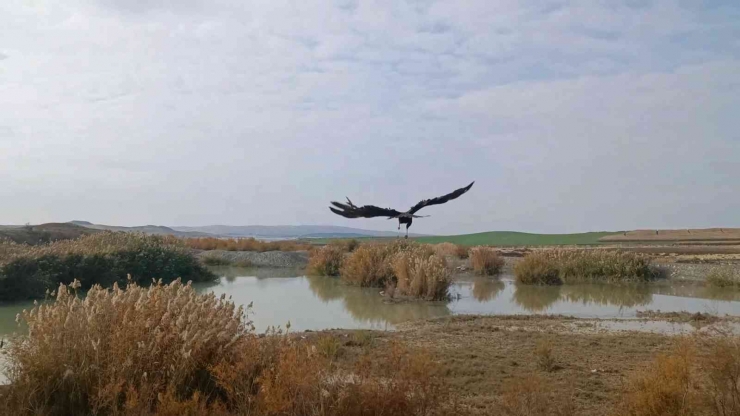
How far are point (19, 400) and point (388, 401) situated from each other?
2.45m

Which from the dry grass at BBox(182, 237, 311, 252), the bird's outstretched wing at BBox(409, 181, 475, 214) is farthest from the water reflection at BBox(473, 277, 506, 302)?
the dry grass at BBox(182, 237, 311, 252)

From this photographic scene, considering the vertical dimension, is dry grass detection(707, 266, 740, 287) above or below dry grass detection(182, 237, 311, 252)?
below

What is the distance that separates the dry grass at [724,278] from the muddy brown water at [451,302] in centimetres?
41

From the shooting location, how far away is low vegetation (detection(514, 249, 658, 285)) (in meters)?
18.2

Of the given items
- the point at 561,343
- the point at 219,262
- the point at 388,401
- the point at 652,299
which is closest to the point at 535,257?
the point at 652,299

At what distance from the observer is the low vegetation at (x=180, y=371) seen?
12.6 feet

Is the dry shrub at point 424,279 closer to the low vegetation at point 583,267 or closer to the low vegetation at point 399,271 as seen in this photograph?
the low vegetation at point 399,271

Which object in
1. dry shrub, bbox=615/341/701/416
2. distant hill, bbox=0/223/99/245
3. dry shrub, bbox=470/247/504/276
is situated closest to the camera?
dry shrub, bbox=615/341/701/416

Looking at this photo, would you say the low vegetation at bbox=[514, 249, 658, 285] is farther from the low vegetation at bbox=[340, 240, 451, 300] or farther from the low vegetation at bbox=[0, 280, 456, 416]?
the low vegetation at bbox=[0, 280, 456, 416]

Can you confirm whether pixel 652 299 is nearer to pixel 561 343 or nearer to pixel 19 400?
pixel 561 343

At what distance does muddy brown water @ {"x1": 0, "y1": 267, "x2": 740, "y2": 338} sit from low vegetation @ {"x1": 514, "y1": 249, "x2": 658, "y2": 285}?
70 centimetres

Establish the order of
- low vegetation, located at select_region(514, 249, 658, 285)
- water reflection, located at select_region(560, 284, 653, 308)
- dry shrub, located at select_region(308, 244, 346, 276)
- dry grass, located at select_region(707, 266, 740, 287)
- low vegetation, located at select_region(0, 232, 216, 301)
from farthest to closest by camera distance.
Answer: dry shrub, located at select_region(308, 244, 346, 276) → low vegetation, located at select_region(514, 249, 658, 285) → dry grass, located at select_region(707, 266, 740, 287) → water reflection, located at select_region(560, 284, 653, 308) → low vegetation, located at select_region(0, 232, 216, 301)

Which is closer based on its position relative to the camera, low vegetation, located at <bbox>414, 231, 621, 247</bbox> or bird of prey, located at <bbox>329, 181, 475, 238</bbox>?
bird of prey, located at <bbox>329, 181, 475, 238</bbox>

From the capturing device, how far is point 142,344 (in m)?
4.09
